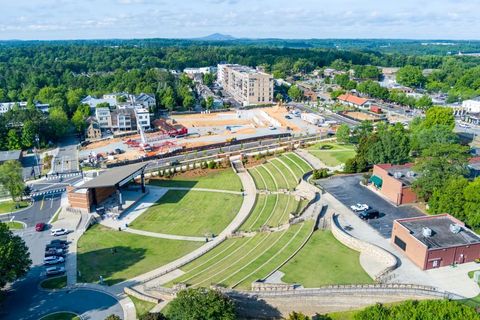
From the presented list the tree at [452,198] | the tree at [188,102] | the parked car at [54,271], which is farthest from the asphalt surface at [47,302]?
the tree at [188,102]

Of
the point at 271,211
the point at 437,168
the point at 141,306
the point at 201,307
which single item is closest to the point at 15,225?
the point at 141,306

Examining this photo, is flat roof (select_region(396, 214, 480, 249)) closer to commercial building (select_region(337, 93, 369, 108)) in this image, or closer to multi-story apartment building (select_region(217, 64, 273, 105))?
commercial building (select_region(337, 93, 369, 108))

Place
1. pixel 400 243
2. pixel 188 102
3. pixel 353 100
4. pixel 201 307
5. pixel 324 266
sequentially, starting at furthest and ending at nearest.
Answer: pixel 353 100 < pixel 188 102 < pixel 400 243 < pixel 324 266 < pixel 201 307

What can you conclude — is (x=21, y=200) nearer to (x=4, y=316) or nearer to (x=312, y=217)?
(x=4, y=316)

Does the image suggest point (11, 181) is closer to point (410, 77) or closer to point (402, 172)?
point (402, 172)

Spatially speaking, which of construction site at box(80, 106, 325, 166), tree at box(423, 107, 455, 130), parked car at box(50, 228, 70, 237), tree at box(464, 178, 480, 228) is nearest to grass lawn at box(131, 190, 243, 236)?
parked car at box(50, 228, 70, 237)

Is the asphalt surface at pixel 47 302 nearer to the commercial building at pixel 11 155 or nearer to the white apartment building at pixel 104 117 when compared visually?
the commercial building at pixel 11 155
